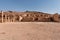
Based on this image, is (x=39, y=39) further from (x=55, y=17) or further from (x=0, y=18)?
(x=55, y=17)

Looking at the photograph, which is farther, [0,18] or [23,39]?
[0,18]

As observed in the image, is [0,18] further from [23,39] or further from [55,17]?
[23,39]

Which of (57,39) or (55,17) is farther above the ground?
(57,39)

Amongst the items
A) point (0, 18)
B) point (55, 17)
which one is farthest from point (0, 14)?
point (55, 17)

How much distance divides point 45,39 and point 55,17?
1377 inches

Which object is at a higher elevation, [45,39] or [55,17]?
[45,39]

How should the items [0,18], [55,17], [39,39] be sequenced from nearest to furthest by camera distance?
[39,39], [0,18], [55,17]

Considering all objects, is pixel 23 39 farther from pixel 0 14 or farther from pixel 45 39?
pixel 0 14

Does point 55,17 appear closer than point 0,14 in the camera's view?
No

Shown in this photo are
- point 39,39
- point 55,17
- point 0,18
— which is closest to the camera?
point 39,39

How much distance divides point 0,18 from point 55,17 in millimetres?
20210

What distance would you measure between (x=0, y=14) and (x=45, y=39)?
2681cm

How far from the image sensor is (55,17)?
1591 inches

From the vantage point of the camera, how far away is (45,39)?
655 centimetres
